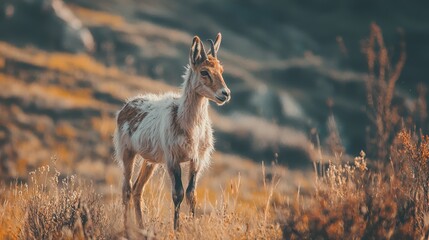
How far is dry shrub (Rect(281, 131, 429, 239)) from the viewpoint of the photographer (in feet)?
20.0

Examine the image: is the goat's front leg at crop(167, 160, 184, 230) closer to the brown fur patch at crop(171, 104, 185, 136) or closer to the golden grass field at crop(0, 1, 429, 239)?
the golden grass field at crop(0, 1, 429, 239)

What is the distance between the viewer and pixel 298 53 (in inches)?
3226

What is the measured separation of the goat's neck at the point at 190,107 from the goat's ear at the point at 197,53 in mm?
196

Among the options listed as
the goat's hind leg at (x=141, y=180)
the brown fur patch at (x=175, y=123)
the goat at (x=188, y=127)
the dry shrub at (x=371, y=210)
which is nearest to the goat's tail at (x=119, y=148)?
the goat's hind leg at (x=141, y=180)

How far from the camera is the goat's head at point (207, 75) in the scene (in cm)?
823

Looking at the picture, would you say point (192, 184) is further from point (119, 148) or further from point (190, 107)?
point (119, 148)

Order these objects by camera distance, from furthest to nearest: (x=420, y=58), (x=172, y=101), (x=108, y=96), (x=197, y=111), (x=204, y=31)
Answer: (x=420, y=58) → (x=204, y=31) → (x=108, y=96) → (x=172, y=101) → (x=197, y=111)

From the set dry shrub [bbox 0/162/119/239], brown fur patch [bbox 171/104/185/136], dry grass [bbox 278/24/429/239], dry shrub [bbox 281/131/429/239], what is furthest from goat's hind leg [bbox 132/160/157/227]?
A: dry shrub [bbox 281/131/429/239]

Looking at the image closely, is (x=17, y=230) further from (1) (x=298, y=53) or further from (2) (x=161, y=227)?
(1) (x=298, y=53)

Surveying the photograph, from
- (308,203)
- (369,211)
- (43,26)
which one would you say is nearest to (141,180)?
(308,203)

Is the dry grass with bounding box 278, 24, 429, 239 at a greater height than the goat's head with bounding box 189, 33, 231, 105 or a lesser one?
lesser

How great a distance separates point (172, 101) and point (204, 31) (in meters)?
67.0

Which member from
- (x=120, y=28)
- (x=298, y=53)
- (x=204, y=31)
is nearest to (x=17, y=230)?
(x=120, y=28)

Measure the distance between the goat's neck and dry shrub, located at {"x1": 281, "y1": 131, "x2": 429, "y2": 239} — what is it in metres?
1.97
